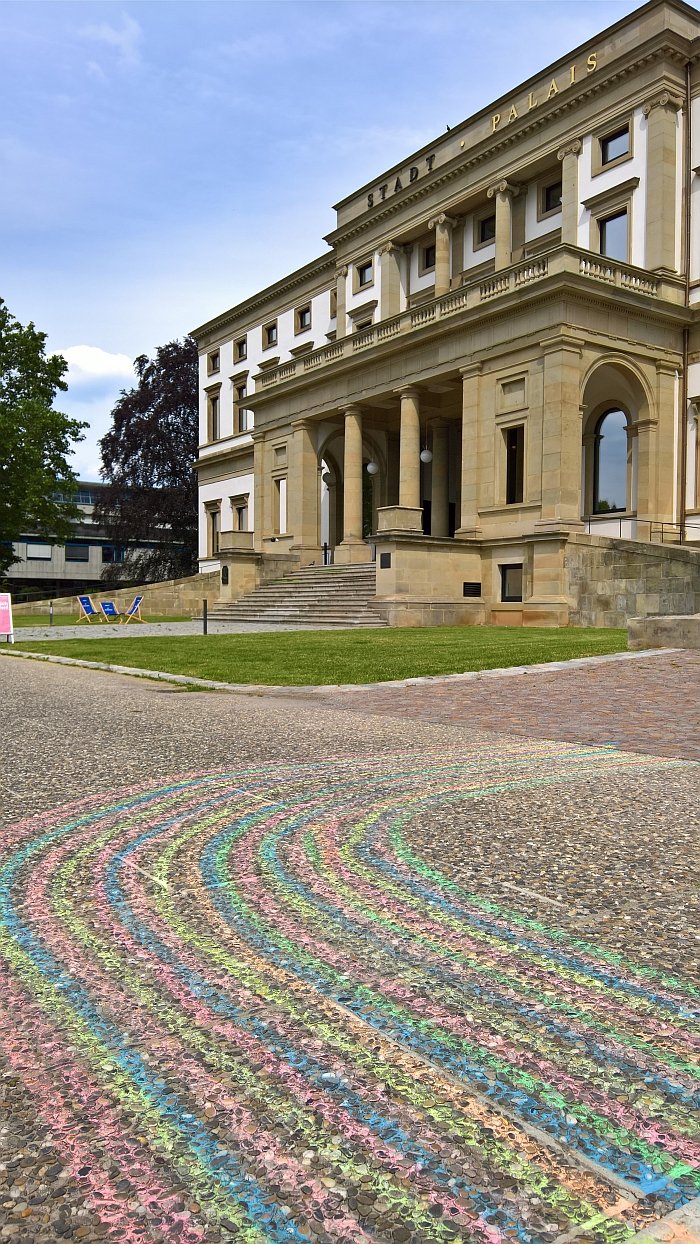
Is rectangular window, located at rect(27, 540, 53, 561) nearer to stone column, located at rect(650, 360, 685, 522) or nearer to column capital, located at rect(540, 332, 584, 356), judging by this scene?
column capital, located at rect(540, 332, 584, 356)

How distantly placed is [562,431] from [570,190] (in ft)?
36.3

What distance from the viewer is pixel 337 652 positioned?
53.0ft

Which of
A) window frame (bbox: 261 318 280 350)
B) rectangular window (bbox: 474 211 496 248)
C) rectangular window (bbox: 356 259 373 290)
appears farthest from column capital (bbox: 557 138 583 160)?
window frame (bbox: 261 318 280 350)

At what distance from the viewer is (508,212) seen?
109 feet

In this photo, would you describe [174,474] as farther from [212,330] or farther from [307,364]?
[307,364]

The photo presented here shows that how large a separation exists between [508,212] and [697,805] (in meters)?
32.9

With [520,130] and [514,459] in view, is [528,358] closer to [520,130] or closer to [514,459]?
[514,459]

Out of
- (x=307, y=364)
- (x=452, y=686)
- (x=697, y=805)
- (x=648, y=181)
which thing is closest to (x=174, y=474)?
(x=307, y=364)

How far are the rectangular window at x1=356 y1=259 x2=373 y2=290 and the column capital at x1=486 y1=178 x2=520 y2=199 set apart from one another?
820cm

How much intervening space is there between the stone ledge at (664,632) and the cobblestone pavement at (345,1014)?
1040 cm

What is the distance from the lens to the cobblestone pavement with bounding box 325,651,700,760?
756cm

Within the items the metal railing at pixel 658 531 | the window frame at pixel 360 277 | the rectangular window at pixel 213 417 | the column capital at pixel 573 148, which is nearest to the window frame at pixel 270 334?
the rectangular window at pixel 213 417

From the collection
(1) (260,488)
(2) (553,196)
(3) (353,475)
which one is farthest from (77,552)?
(2) (553,196)

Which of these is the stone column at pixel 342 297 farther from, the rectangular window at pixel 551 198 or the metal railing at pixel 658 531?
the metal railing at pixel 658 531
